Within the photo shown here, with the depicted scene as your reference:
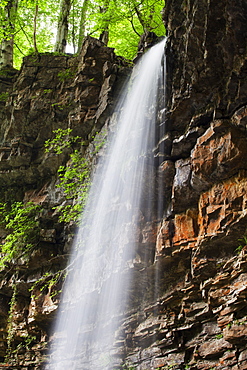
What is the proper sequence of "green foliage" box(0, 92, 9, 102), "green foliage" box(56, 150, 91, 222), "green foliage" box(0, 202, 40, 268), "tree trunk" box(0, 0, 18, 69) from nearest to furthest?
"green foliage" box(56, 150, 91, 222), "green foliage" box(0, 202, 40, 268), "green foliage" box(0, 92, 9, 102), "tree trunk" box(0, 0, 18, 69)

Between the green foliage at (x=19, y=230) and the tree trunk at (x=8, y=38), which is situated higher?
the tree trunk at (x=8, y=38)

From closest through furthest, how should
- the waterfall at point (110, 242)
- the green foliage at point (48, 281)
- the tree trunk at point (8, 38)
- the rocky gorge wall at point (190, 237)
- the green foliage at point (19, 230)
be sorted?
the rocky gorge wall at point (190, 237)
the waterfall at point (110, 242)
the green foliage at point (48, 281)
the green foliage at point (19, 230)
the tree trunk at point (8, 38)

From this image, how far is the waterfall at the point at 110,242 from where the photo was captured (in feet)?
27.1

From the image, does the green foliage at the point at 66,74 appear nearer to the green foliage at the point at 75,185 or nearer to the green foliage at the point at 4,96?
the green foliage at the point at 4,96

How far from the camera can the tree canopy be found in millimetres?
13898

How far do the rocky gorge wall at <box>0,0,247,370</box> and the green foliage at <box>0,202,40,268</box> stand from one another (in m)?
0.32

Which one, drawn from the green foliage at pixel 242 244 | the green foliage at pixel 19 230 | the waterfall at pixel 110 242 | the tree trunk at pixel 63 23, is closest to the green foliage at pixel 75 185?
the waterfall at pixel 110 242

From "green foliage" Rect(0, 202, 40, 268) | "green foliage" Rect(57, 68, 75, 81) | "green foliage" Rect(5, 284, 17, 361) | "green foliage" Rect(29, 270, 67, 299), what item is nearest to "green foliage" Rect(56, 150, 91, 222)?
"green foliage" Rect(0, 202, 40, 268)

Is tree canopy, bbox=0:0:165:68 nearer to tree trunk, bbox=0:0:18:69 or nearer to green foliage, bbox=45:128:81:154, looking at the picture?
tree trunk, bbox=0:0:18:69

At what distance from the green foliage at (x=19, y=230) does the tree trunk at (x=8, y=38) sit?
6.78 meters

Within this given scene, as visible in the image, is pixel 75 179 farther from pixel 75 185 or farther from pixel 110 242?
pixel 110 242

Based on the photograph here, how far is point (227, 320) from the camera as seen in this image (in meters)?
6.15

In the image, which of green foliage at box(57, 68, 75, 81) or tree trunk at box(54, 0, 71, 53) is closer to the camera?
green foliage at box(57, 68, 75, 81)

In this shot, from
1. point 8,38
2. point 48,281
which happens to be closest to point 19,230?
point 48,281
